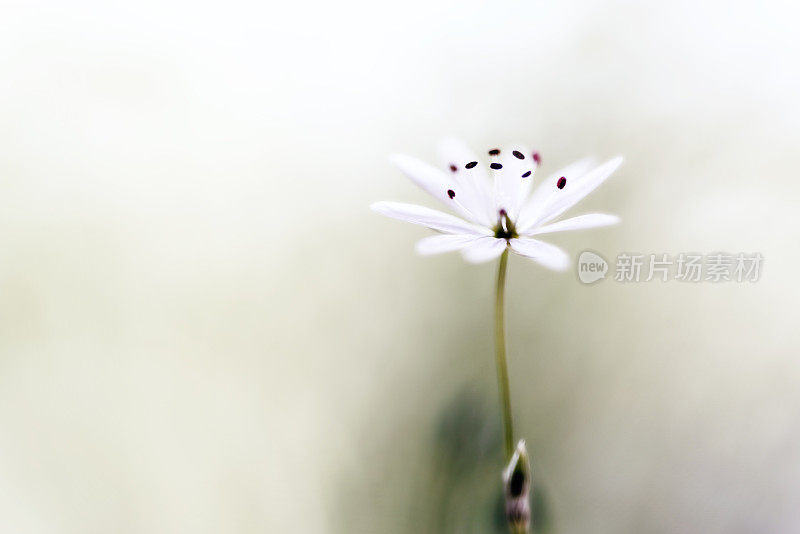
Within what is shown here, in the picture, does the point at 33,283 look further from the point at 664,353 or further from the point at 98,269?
the point at 664,353

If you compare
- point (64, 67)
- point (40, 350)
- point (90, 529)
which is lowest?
point (90, 529)

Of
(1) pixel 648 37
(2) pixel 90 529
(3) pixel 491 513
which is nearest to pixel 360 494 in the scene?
(3) pixel 491 513

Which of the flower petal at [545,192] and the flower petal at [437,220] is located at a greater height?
the flower petal at [545,192]

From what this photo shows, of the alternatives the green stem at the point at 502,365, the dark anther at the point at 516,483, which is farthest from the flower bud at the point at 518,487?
the green stem at the point at 502,365

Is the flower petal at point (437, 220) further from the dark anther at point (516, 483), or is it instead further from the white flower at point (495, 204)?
the dark anther at point (516, 483)

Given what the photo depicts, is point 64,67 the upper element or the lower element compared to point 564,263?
upper
